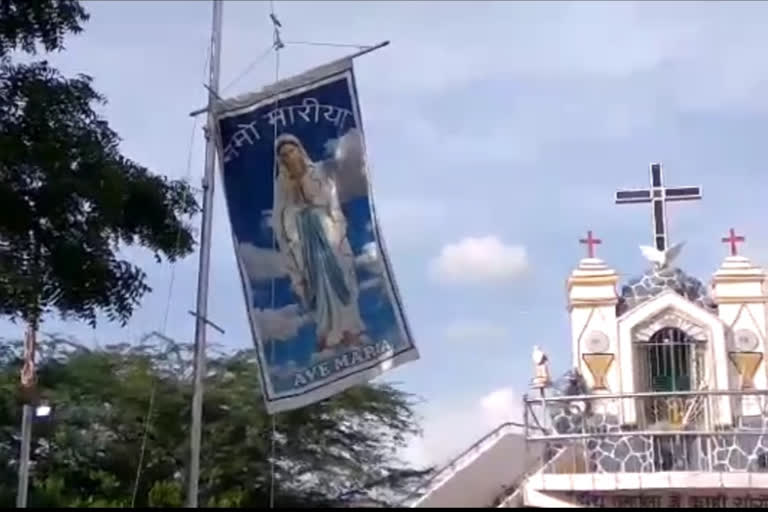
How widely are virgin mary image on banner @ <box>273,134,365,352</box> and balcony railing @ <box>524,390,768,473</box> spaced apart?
257 inches

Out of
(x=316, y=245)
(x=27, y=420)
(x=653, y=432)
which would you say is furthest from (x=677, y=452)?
(x=27, y=420)

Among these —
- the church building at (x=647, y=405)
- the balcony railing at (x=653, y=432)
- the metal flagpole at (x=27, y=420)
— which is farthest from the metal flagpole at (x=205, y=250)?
the balcony railing at (x=653, y=432)

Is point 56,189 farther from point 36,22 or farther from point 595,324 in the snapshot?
point 595,324

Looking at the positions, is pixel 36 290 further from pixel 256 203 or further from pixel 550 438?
pixel 550 438

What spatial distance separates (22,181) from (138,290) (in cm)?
121

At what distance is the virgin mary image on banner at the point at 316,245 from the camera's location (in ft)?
38.0

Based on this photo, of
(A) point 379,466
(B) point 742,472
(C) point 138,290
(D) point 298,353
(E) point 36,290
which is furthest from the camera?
(A) point 379,466

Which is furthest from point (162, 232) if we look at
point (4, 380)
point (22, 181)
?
point (4, 380)

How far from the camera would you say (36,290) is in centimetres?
952

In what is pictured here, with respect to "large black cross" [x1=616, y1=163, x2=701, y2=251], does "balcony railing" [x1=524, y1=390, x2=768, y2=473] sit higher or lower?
lower

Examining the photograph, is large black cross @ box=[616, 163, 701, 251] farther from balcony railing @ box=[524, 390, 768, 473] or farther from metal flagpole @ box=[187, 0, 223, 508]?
metal flagpole @ box=[187, 0, 223, 508]

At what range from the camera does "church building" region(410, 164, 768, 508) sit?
1709 centimetres

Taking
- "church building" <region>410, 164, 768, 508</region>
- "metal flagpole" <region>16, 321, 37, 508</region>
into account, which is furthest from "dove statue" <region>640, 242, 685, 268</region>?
"metal flagpole" <region>16, 321, 37, 508</region>

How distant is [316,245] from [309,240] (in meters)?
0.08
